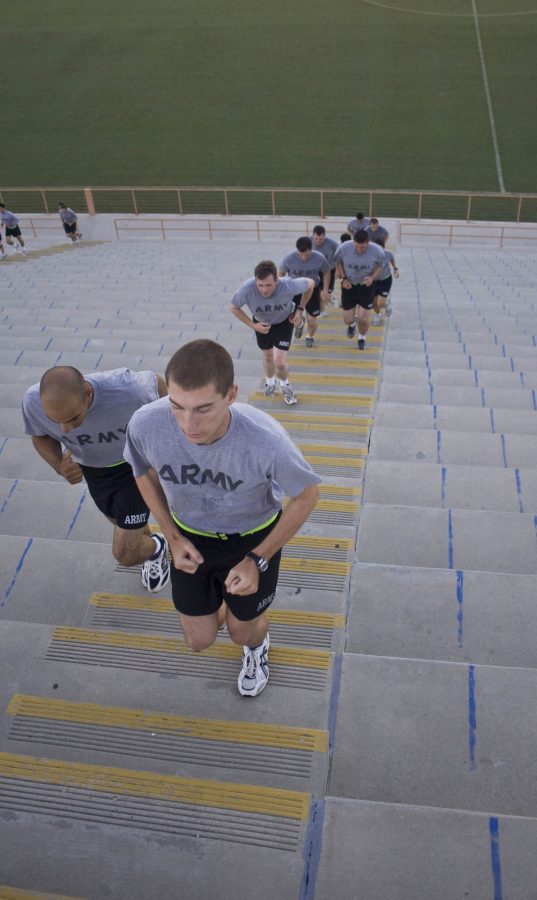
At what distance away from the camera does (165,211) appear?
80.2 ft

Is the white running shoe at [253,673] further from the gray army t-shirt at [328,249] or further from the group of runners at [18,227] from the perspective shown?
the group of runners at [18,227]

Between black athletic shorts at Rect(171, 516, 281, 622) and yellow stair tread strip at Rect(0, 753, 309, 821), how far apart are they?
795 millimetres

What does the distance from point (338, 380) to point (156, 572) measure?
4853mm

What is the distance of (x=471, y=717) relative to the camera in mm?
3150

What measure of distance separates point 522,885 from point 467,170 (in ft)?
89.8

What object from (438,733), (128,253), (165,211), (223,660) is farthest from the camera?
(165,211)

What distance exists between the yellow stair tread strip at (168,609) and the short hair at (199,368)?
1834 mm

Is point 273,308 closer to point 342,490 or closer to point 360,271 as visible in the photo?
point 342,490

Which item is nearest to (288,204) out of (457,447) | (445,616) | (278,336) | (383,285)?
(383,285)

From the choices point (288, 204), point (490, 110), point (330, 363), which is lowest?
point (288, 204)

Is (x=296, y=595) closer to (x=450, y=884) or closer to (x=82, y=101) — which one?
(x=450, y=884)

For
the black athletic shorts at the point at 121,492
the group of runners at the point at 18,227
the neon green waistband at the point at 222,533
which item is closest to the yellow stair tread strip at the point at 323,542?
the black athletic shorts at the point at 121,492

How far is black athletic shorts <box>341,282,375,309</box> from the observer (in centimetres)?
943

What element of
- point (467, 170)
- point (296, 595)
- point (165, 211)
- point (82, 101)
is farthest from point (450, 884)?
A: point (82, 101)
